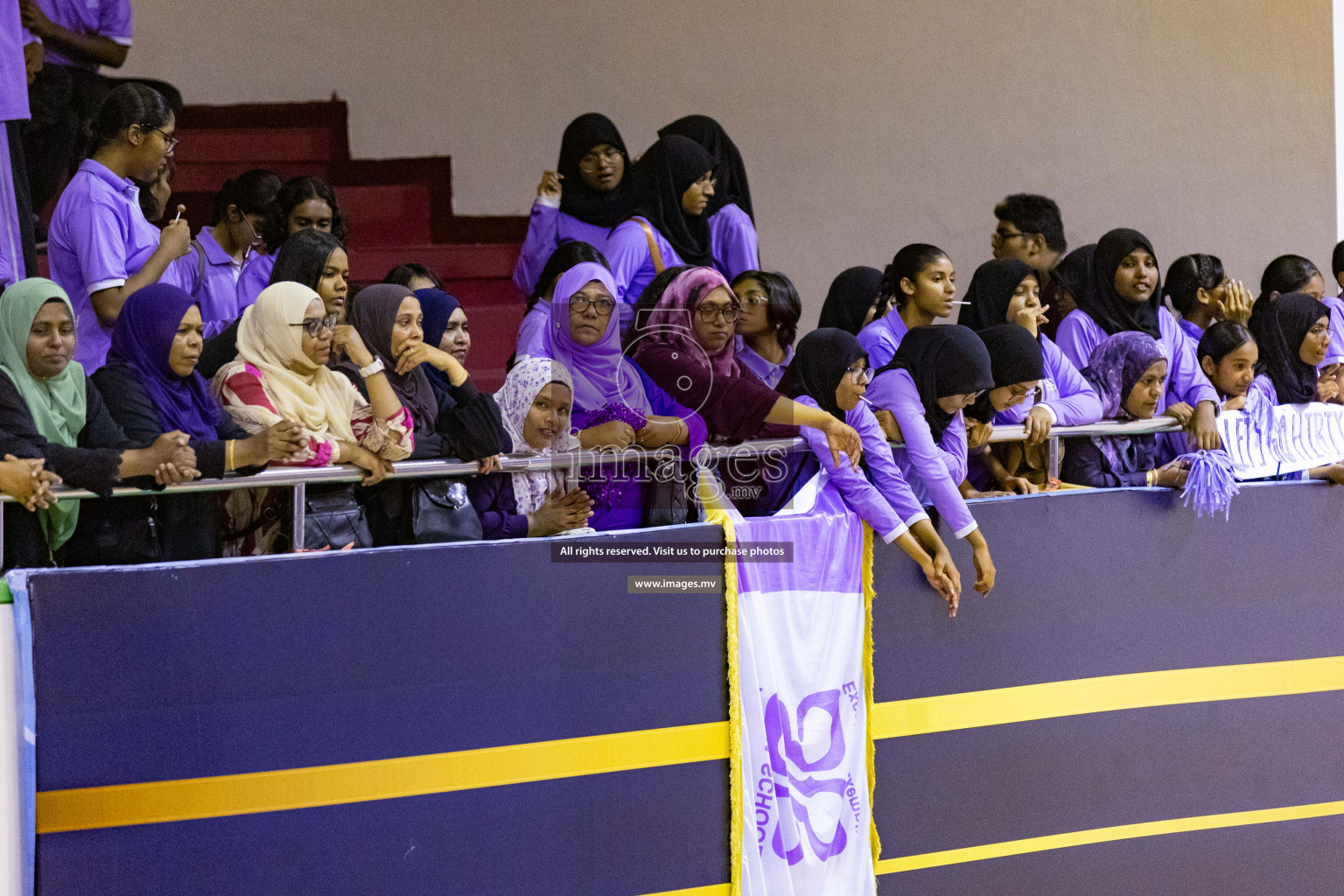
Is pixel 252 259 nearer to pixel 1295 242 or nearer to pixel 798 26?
pixel 798 26

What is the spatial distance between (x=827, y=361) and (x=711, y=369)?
297mm

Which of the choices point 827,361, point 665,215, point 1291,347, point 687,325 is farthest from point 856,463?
point 1291,347

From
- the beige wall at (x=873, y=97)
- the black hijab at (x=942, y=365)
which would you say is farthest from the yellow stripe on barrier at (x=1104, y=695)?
the beige wall at (x=873, y=97)

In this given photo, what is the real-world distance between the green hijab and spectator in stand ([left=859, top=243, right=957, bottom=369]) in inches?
82.2

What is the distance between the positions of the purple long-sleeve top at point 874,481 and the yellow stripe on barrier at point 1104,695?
1.64ft

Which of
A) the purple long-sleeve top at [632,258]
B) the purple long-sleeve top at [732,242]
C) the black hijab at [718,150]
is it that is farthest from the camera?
the black hijab at [718,150]

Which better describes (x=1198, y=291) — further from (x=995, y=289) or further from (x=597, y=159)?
(x=597, y=159)

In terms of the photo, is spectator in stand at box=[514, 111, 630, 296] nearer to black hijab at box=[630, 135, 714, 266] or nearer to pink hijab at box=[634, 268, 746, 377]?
black hijab at box=[630, 135, 714, 266]

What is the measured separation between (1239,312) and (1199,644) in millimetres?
1311

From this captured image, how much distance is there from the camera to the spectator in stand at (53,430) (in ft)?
8.09

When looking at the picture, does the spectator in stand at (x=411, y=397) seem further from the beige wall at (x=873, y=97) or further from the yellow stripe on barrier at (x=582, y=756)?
the beige wall at (x=873, y=97)

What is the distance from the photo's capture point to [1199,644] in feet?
11.9

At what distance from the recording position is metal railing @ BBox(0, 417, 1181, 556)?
2.59 metres

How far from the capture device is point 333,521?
9.34ft
